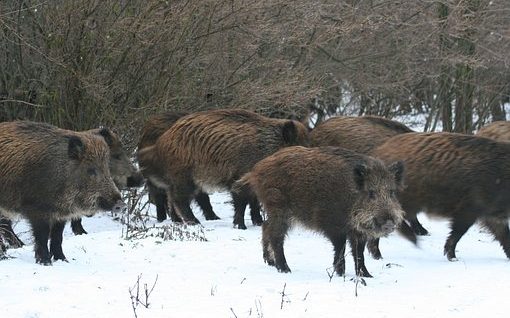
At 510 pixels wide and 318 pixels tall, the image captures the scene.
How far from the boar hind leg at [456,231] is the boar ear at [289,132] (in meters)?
2.49

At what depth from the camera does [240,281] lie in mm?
8008

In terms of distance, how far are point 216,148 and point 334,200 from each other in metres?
3.49

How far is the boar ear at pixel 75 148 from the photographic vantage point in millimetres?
8820

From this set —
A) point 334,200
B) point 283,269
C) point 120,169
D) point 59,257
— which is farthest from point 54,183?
point 120,169

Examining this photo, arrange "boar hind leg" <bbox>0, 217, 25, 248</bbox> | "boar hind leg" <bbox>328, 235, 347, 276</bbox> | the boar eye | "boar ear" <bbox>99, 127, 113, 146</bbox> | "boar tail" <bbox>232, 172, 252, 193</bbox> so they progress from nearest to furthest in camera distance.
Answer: "boar hind leg" <bbox>328, 235, 347, 276</bbox> < the boar eye < "boar tail" <bbox>232, 172, 252, 193</bbox> < "boar hind leg" <bbox>0, 217, 25, 248</bbox> < "boar ear" <bbox>99, 127, 113, 146</bbox>

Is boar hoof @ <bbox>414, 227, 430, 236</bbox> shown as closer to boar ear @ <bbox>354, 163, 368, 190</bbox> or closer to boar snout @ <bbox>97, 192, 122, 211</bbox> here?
boar ear @ <bbox>354, 163, 368, 190</bbox>

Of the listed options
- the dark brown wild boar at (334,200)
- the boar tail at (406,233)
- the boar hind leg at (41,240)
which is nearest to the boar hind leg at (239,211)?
the boar tail at (406,233)

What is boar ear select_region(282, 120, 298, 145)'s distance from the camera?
Answer: 1162cm

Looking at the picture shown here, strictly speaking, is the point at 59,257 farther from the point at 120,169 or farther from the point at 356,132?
the point at 356,132

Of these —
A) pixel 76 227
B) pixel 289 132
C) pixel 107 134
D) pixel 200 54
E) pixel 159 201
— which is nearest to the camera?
pixel 107 134

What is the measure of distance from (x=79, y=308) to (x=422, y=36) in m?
13.2

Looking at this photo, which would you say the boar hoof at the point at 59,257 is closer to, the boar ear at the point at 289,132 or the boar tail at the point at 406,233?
the boar tail at the point at 406,233

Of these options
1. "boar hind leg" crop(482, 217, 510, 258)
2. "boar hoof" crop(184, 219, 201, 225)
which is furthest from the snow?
"boar hoof" crop(184, 219, 201, 225)

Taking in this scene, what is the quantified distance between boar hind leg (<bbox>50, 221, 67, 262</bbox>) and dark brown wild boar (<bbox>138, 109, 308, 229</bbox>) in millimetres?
2936
